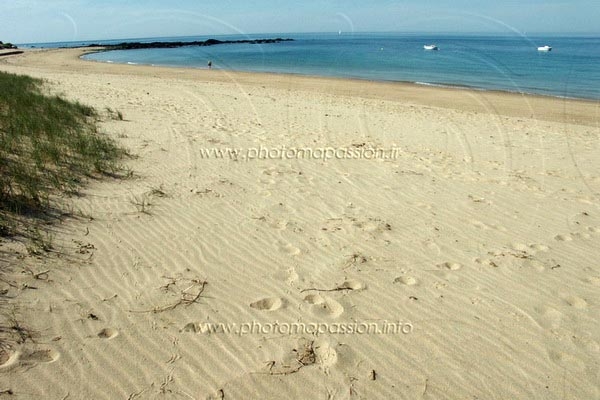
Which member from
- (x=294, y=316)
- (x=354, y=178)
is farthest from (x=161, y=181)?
(x=294, y=316)

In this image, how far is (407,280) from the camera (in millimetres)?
3564

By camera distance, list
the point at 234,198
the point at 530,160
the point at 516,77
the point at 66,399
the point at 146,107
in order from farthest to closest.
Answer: the point at 516,77, the point at 146,107, the point at 530,160, the point at 234,198, the point at 66,399

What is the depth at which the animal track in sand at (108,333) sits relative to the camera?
266 centimetres

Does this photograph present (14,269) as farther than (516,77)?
No

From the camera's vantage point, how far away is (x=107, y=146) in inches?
253

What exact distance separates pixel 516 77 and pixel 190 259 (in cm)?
2861

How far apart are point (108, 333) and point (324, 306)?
1.63 metres

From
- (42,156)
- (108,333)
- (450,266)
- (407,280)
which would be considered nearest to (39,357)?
(108,333)

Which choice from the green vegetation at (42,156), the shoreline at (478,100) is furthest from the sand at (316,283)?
the shoreline at (478,100)

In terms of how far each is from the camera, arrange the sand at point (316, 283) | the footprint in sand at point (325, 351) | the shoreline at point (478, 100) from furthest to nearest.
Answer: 1. the shoreline at point (478, 100)
2. the footprint in sand at point (325, 351)
3. the sand at point (316, 283)

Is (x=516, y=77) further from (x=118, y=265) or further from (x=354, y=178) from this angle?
(x=118, y=265)

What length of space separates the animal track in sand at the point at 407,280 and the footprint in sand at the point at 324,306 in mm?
717

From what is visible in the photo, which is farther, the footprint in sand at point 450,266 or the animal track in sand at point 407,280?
the footprint in sand at point 450,266

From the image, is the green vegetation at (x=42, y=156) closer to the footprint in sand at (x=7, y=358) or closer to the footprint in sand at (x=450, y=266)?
the footprint in sand at (x=7, y=358)
